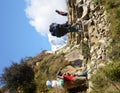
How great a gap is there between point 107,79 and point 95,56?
4.15 meters

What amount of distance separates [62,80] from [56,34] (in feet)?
25.2

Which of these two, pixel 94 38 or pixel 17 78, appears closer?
pixel 94 38

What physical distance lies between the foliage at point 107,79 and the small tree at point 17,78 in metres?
12.8

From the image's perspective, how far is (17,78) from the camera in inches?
1168

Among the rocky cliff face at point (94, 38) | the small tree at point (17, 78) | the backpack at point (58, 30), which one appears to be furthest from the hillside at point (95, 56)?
the backpack at point (58, 30)

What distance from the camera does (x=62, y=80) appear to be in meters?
21.8

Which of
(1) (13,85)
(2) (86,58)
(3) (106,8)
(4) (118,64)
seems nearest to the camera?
(4) (118,64)

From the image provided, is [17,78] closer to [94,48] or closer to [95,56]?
[94,48]

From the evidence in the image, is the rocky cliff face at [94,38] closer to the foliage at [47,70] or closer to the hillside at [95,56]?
the hillside at [95,56]

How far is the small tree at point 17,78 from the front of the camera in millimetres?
29406

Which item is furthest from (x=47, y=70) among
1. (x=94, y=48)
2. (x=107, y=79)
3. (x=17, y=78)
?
(x=107, y=79)

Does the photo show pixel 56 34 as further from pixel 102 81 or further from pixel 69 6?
pixel 102 81

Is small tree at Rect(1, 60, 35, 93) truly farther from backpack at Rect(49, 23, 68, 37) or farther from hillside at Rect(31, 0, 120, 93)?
backpack at Rect(49, 23, 68, 37)

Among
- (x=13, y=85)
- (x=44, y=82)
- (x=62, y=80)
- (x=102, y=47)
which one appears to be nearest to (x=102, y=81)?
(x=102, y=47)
